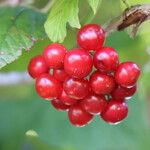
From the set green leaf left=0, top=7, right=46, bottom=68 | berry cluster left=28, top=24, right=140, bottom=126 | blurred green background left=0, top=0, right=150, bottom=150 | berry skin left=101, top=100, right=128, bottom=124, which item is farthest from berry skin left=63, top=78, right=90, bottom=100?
blurred green background left=0, top=0, right=150, bottom=150

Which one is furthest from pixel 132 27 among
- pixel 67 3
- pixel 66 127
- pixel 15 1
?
pixel 66 127

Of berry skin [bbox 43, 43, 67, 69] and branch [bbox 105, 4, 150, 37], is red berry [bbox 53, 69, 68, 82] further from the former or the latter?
branch [bbox 105, 4, 150, 37]

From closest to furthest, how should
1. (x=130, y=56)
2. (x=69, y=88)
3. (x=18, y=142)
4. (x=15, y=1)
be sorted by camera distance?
(x=69, y=88) < (x=15, y=1) < (x=130, y=56) < (x=18, y=142)

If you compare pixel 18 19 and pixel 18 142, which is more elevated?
pixel 18 19

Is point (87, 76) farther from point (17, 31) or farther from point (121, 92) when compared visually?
point (17, 31)

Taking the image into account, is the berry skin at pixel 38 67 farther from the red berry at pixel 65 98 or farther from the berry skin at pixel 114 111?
the berry skin at pixel 114 111

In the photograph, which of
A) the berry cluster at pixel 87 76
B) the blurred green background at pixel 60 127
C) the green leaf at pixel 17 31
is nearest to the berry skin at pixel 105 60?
the berry cluster at pixel 87 76

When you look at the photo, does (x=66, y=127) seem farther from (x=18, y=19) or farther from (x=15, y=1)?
(x=18, y=19)
